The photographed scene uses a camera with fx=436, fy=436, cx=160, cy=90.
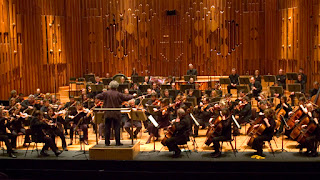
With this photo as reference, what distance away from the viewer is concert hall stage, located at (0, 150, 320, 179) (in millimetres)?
7827

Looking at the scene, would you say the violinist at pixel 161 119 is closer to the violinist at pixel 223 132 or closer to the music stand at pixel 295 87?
the violinist at pixel 223 132

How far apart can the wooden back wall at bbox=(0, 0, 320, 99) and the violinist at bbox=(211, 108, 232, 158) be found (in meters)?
7.07

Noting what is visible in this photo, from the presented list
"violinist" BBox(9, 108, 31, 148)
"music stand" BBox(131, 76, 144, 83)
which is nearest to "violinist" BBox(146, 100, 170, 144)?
"violinist" BBox(9, 108, 31, 148)

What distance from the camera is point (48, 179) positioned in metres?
8.12

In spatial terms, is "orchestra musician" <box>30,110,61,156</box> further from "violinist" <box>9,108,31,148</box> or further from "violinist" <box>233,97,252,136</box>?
"violinist" <box>233,97,252,136</box>

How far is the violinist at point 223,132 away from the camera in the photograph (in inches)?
335

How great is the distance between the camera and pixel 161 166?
27.4 ft

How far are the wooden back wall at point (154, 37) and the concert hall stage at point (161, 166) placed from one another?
666 cm

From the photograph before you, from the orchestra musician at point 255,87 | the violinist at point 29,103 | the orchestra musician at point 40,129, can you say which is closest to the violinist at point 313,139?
the orchestra musician at point 255,87

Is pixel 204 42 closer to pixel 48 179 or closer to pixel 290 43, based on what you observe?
pixel 290 43

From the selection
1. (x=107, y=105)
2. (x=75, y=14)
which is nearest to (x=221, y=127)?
(x=107, y=105)

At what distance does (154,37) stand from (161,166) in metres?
9.74

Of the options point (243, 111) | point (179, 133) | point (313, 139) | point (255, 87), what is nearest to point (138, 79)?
point (255, 87)

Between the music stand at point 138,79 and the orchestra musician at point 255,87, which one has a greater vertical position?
the music stand at point 138,79
